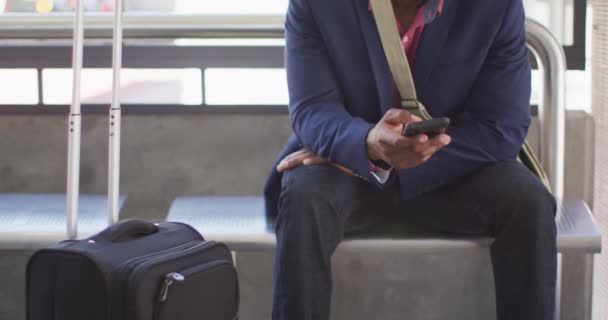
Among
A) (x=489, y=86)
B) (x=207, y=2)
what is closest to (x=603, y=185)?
(x=489, y=86)

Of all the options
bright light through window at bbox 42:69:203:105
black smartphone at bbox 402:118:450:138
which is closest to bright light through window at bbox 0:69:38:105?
bright light through window at bbox 42:69:203:105

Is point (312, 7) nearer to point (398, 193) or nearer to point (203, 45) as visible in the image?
point (398, 193)

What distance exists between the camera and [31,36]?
241 centimetres

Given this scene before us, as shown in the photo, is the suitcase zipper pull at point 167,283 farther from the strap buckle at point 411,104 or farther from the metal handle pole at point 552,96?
the metal handle pole at point 552,96

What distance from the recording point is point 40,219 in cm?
223

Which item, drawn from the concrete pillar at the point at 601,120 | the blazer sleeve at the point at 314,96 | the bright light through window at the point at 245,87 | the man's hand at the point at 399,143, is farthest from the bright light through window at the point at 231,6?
the man's hand at the point at 399,143

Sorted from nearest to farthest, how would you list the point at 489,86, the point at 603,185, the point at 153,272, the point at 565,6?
the point at 153,272, the point at 489,86, the point at 603,185, the point at 565,6

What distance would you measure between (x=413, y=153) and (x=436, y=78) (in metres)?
0.28

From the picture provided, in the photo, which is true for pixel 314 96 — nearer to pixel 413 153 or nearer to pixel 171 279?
pixel 413 153

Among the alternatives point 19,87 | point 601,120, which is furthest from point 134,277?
point 601,120

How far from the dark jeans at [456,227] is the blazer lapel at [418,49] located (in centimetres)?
22

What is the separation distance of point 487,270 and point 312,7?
116 centimetres

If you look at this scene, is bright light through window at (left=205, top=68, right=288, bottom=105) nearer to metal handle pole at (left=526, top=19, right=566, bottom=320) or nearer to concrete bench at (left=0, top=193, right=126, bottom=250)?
concrete bench at (left=0, top=193, right=126, bottom=250)

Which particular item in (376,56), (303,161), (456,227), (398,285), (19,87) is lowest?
(398,285)
